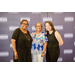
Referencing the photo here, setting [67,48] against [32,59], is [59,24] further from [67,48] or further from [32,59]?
[32,59]

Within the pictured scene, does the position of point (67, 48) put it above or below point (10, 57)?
above

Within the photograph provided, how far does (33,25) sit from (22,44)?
839 millimetres

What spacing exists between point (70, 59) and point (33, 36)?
1569 mm

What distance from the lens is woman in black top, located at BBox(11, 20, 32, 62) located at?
1.41m

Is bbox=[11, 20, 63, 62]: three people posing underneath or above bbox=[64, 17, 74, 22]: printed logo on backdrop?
underneath

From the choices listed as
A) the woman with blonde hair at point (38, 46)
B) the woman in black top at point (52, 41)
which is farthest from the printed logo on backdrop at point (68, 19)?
the woman with blonde hair at point (38, 46)

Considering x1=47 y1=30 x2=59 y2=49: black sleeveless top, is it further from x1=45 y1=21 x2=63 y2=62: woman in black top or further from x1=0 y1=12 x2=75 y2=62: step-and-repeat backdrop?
x1=0 y1=12 x2=75 y2=62: step-and-repeat backdrop

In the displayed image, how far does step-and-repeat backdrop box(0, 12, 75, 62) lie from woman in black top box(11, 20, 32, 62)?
2.00 feet

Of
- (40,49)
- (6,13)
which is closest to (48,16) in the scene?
(40,49)

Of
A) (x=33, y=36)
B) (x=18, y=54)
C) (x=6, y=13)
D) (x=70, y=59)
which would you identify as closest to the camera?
(x=18, y=54)

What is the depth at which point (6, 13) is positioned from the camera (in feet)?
6.59

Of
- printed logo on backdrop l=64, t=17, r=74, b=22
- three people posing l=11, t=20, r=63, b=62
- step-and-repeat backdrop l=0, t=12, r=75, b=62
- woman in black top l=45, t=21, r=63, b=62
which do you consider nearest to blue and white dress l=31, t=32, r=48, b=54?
three people posing l=11, t=20, r=63, b=62

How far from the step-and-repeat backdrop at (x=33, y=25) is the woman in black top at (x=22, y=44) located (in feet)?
2.00

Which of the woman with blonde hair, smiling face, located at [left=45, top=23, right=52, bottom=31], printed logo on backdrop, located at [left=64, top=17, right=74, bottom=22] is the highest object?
printed logo on backdrop, located at [left=64, top=17, right=74, bottom=22]
